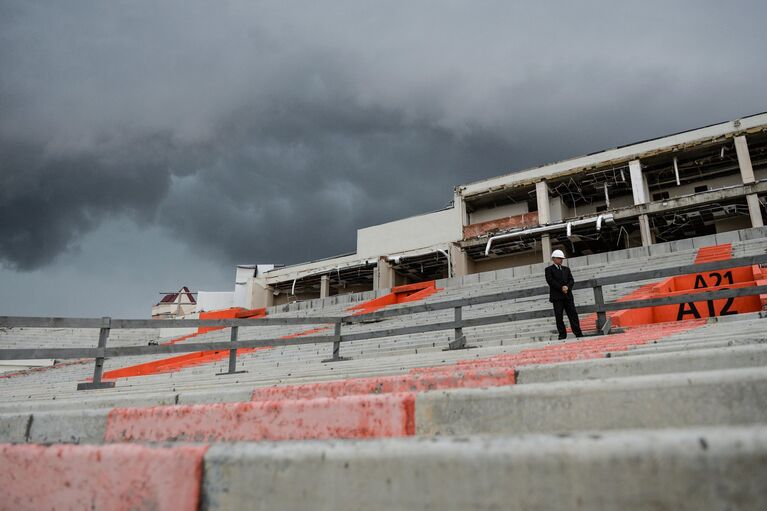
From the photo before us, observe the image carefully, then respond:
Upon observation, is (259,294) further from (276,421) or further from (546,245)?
(276,421)

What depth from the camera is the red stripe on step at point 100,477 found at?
1.40 meters

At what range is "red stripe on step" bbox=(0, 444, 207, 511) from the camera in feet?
4.59

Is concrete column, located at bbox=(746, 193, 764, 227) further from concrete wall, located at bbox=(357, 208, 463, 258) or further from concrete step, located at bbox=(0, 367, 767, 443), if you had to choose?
concrete step, located at bbox=(0, 367, 767, 443)

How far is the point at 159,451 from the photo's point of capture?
4.87 ft

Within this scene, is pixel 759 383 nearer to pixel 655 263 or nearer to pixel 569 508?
pixel 569 508

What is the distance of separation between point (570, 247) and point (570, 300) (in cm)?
2915

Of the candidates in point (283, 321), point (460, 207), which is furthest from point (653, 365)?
point (460, 207)

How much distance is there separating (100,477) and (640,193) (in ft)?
104

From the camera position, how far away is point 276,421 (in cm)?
212

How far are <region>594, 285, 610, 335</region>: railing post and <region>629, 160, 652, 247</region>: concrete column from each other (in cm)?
2393

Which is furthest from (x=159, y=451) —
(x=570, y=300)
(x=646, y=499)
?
(x=570, y=300)

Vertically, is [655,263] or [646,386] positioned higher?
[655,263]

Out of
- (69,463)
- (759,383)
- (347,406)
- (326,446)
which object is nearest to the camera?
(326,446)

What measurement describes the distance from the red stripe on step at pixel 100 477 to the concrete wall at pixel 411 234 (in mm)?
33652
